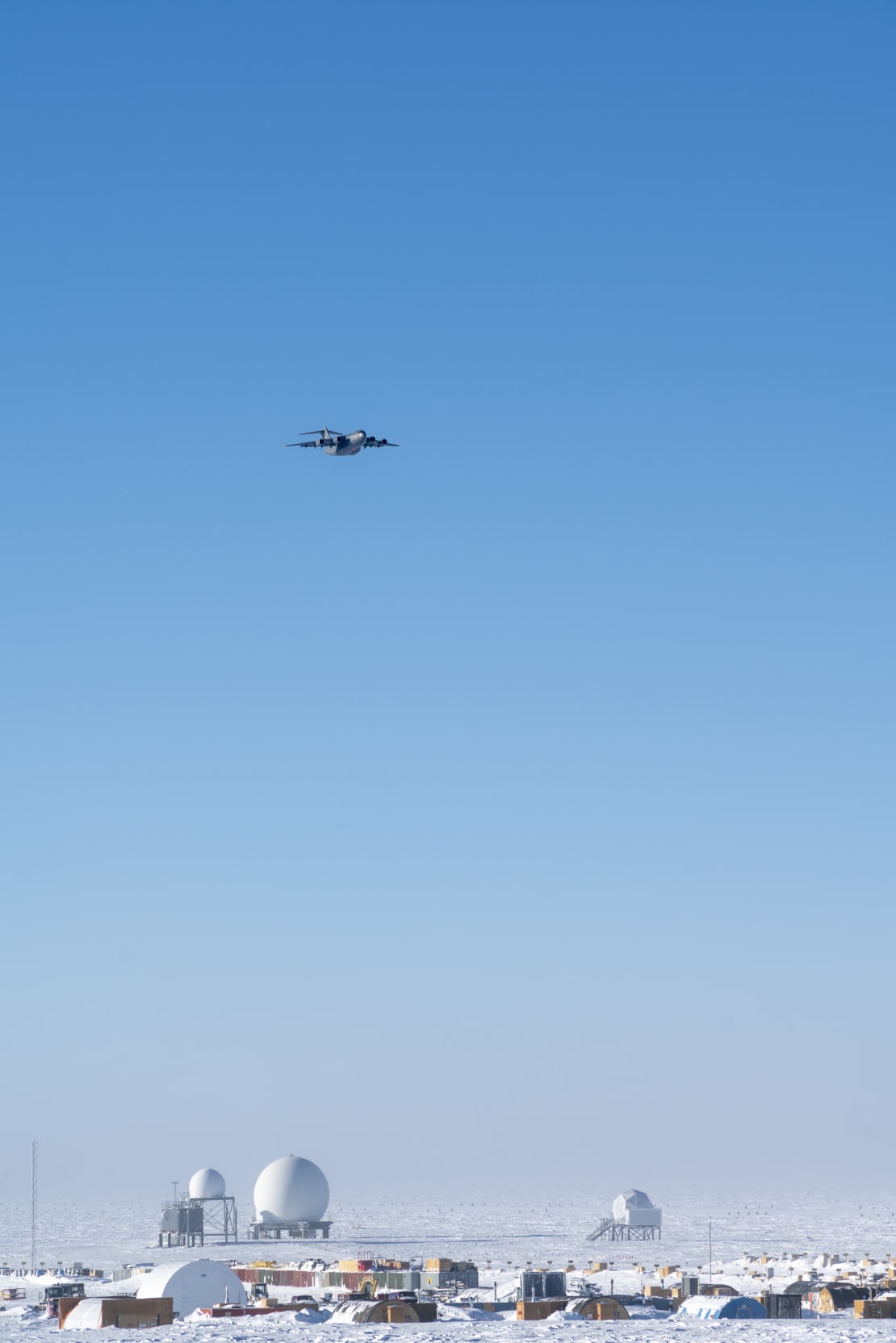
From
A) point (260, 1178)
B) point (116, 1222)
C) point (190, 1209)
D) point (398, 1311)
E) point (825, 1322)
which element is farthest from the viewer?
point (116, 1222)

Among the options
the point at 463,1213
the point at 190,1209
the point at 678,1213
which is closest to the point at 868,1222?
the point at 678,1213

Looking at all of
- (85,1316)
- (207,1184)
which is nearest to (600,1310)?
(85,1316)

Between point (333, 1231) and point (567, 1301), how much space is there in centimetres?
9470

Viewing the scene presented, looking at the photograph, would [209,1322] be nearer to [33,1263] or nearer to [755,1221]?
[33,1263]

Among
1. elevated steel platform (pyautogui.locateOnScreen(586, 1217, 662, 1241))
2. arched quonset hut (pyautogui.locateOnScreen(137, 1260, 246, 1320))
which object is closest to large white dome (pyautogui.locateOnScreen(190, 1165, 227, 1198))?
elevated steel platform (pyautogui.locateOnScreen(586, 1217, 662, 1241))

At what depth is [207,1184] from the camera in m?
135

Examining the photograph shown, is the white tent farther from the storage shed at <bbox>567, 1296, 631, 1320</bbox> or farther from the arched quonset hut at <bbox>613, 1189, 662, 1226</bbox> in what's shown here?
the arched quonset hut at <bbox>613, 1189, 662, 1226</bbox>

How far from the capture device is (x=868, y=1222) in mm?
150625

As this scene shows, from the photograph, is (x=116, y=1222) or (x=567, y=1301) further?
(x=116, y=1222)

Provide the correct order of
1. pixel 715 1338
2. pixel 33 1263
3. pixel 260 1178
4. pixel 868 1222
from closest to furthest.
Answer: pixel 715 1338 → pixel 33 1263 → pixel 260 1178 → pixel 868 1222

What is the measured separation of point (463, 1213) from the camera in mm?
182625

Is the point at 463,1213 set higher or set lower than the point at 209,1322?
lower

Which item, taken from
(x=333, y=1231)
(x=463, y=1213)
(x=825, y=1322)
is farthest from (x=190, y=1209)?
(x=825, y=1322)

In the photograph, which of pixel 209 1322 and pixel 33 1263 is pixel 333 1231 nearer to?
pixel 33 1263
